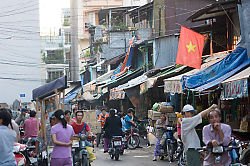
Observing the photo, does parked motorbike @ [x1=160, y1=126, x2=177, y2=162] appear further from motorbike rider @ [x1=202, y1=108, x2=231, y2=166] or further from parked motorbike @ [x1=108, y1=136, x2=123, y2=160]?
motorbike rider @ [x1=202, y1=108, x2=231, y2=166]

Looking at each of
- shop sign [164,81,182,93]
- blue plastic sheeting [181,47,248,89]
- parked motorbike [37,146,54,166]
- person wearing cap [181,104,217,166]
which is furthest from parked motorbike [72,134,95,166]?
shop sign [164,81,182,93]

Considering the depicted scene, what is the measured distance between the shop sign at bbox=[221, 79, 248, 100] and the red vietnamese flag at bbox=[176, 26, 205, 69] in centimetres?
300

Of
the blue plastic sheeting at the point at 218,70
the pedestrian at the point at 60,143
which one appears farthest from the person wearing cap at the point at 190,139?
the blue plastic sheeting at the point at 218,70

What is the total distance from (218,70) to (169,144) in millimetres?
2925

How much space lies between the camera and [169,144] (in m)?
14.9

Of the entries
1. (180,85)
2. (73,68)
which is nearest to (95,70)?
(73,68)

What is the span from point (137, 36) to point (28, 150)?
72.4 feet

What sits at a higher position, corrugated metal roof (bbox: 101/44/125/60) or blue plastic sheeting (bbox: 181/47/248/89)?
corrugated metal roof (bbox: 101/44/125/60)

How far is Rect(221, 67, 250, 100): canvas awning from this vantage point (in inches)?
436

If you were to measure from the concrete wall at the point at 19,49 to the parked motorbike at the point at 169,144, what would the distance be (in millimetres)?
42430

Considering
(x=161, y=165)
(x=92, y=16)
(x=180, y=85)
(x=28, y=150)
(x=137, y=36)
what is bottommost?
(x=161, y=165)

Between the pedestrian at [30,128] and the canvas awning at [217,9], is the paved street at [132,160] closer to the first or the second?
the pedestrian at [30,128]

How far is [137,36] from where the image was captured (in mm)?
32156

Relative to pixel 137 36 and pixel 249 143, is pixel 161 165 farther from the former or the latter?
pixel 137 36
